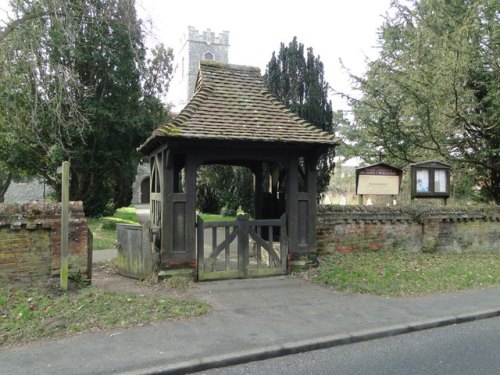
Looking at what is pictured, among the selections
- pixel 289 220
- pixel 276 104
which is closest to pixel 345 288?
pixel 289 220

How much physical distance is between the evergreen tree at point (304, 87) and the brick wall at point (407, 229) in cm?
639

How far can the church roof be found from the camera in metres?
7.32

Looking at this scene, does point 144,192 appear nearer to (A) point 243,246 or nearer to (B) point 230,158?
(B) point 230,158

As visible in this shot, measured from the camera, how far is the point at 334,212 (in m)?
9.11

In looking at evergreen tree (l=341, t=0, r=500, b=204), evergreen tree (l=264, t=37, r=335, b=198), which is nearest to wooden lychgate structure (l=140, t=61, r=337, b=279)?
evergreen tree (l=341, t=0, r=500, b=204)

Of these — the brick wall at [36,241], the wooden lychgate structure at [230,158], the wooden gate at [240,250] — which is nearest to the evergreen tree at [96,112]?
the wooden lychgate structure at [230,158]

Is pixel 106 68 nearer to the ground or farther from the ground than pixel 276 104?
farther from the ground

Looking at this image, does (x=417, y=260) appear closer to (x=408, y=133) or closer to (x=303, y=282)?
(x=303, y=282)

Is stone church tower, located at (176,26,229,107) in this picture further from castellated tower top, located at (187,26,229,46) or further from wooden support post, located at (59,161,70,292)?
wooden support post, located at (59,161,70,292)

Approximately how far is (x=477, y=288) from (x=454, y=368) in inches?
160

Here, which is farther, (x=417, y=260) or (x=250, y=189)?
(x=250, y=189)

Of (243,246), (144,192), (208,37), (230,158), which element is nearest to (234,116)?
(230,158)

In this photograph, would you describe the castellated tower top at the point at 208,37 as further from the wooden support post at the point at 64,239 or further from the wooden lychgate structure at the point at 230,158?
the wooden support post at the point at 64,239

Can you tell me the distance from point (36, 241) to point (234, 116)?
174 inches
